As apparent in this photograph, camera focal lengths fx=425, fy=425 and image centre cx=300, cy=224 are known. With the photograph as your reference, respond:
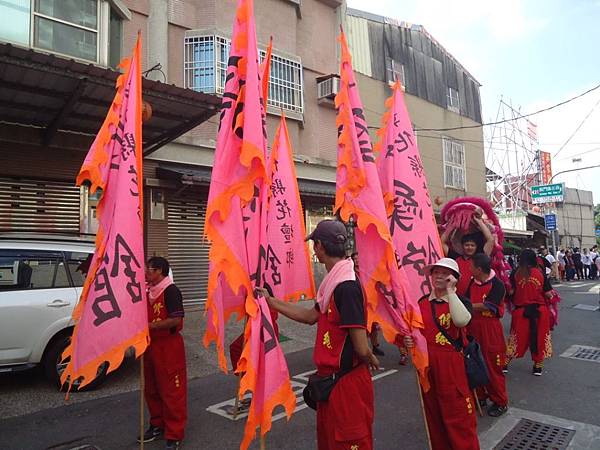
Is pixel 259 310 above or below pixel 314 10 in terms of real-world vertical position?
below

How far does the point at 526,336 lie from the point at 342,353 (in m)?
4.52

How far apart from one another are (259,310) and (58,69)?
545 cm

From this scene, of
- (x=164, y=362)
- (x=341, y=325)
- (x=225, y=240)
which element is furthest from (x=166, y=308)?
(x=341, y=325)

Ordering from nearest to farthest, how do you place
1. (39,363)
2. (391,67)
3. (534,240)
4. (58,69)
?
(39,363) → (58,69) → (391,67) → (534,240)

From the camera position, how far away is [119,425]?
435 cm

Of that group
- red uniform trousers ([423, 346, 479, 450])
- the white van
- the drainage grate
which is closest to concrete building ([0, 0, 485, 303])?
the white van

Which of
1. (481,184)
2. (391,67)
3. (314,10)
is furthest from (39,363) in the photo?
(481,184)

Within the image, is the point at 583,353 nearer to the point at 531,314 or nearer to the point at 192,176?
the point at 531,314

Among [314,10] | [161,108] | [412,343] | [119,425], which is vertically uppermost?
[314,10]

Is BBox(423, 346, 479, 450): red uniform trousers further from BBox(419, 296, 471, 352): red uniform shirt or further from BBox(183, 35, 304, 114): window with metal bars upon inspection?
BBox(183, 35, 304, 114): window with metal bars

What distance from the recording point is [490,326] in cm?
460

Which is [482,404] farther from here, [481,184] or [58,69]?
[481,184]

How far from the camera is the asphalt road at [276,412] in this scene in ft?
12.9

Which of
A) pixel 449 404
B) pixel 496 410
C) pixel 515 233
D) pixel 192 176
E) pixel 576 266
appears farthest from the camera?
pixel 515 233
